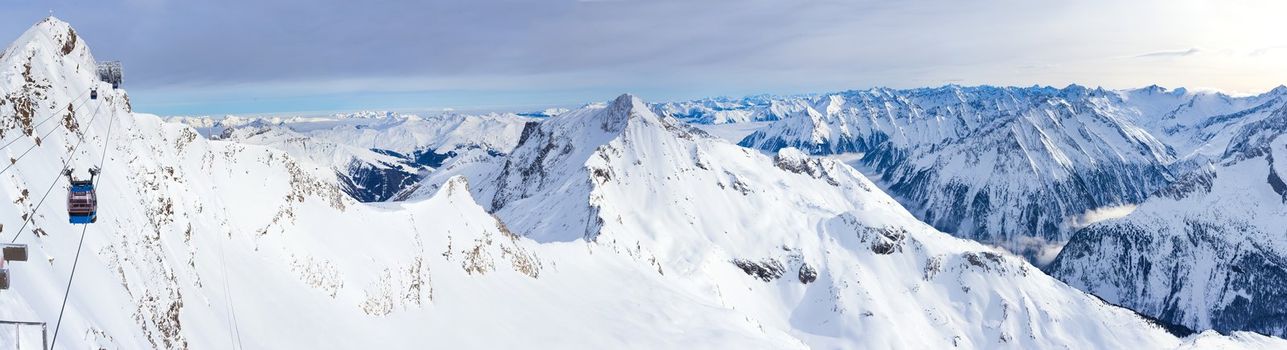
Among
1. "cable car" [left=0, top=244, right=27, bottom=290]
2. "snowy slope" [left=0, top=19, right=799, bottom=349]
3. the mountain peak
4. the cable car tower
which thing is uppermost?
the mountain peak

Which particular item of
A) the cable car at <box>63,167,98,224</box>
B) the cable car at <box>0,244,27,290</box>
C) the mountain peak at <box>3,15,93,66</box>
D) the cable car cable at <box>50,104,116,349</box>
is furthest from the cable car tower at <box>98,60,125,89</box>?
the cable car at <box>0,244,27,290</box>

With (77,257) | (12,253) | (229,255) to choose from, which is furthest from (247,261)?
(12,253)

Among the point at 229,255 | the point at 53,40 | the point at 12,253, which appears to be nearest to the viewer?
the point at 12,253

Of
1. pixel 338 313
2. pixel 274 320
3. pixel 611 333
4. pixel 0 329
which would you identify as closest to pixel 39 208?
Answer: pixel 0 329

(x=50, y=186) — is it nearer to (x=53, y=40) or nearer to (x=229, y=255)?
(x=229, y=255)

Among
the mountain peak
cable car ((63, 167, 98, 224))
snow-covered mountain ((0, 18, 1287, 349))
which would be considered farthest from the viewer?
the mountain peak

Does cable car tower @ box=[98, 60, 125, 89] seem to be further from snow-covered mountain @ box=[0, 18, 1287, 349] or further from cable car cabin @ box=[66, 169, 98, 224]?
cable car cabin @ box=[66, 169, 98, 224]

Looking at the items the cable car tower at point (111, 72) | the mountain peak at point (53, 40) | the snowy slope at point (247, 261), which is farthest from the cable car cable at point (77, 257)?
the cable car tower at point (111, 72)

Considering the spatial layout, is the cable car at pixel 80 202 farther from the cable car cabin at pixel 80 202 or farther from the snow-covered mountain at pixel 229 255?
the snow-covered mountain at pixel 229 255

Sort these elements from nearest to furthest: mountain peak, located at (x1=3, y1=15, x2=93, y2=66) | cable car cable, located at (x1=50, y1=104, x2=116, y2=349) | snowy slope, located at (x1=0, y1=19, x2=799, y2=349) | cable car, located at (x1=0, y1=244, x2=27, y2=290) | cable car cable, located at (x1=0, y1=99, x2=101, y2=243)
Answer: cable car, located at (x1=0, y1=244, x2=27, y2=290) → cable car cable, located at (x1=50, y1=104, x2=116, y2=349) → cable car cable, located at (x1=0, y1=99, x2=101, y2=243) → snowy slope, located at (x1=0, y1=19, x2=799, y2=349) → mountain peak, located at (x1=3, y1=15, x2=93, y2=66)
